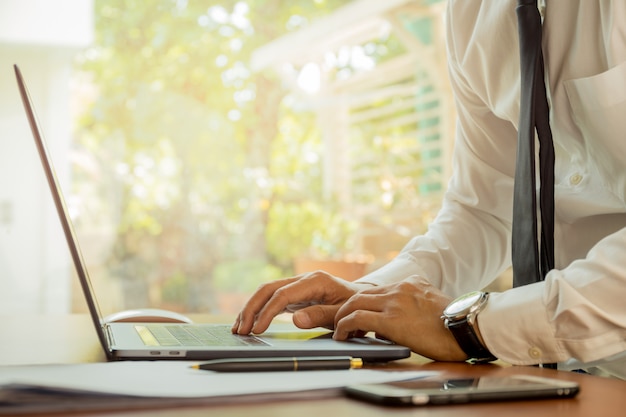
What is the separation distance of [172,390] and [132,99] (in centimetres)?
830

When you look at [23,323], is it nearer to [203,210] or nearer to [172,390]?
[172,390]

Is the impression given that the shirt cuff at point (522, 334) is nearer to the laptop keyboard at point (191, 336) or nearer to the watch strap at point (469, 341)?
the watch strap at point (469, 341)

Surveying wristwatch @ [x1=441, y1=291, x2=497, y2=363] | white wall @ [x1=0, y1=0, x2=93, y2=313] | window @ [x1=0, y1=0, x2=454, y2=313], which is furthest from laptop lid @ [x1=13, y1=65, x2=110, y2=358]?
window @ [x1=0, y1=0, x2=454, y2=313]

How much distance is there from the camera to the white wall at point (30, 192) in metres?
6.25

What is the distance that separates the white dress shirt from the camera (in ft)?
2.78

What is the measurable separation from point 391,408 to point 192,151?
323 inches

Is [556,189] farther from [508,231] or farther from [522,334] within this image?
[522,334]

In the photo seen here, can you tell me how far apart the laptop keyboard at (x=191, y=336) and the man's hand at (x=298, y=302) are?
3 cm

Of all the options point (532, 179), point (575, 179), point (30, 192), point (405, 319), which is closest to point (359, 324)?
point (405, 319)

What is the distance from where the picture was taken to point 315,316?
0.98 meters

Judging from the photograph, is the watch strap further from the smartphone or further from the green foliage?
the green foliage

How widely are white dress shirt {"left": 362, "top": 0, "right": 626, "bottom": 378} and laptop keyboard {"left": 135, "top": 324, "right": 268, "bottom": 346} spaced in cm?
28

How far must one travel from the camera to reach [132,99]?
854 centimetres

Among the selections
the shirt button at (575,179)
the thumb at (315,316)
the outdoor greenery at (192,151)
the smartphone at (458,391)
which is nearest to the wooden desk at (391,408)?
the smartphone at (458,391)
